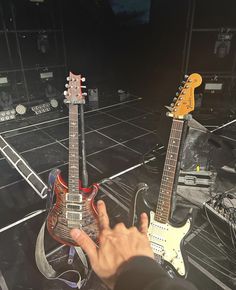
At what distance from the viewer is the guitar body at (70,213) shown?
179cm

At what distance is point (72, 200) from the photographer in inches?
70.3

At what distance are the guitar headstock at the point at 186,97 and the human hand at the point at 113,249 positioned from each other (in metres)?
1.11

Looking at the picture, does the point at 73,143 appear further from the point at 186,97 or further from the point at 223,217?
the point at 223,217

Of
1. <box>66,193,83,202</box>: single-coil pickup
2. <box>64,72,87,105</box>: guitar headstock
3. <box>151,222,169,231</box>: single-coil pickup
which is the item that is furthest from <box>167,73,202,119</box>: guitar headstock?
<box>66,193,83,202</box>: single-coil pickup

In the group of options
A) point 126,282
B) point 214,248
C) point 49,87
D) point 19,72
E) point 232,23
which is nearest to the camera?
point 126,282

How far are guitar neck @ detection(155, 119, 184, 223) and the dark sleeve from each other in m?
0.97

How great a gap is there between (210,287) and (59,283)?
3.96 feet

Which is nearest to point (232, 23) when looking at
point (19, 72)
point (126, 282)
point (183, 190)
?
point (183, 190)

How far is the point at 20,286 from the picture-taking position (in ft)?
6.05

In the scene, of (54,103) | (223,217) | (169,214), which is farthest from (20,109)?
(223,217)

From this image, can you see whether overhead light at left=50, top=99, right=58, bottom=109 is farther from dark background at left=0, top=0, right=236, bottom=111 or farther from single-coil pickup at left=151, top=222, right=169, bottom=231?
single-coil pickup at left=151, top=222, right=169, bottom=231

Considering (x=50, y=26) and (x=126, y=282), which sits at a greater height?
(x=50, y=26)

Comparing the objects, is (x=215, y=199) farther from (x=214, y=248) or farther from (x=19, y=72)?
(x=19, y=72)

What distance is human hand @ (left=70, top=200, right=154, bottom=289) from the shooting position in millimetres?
805
